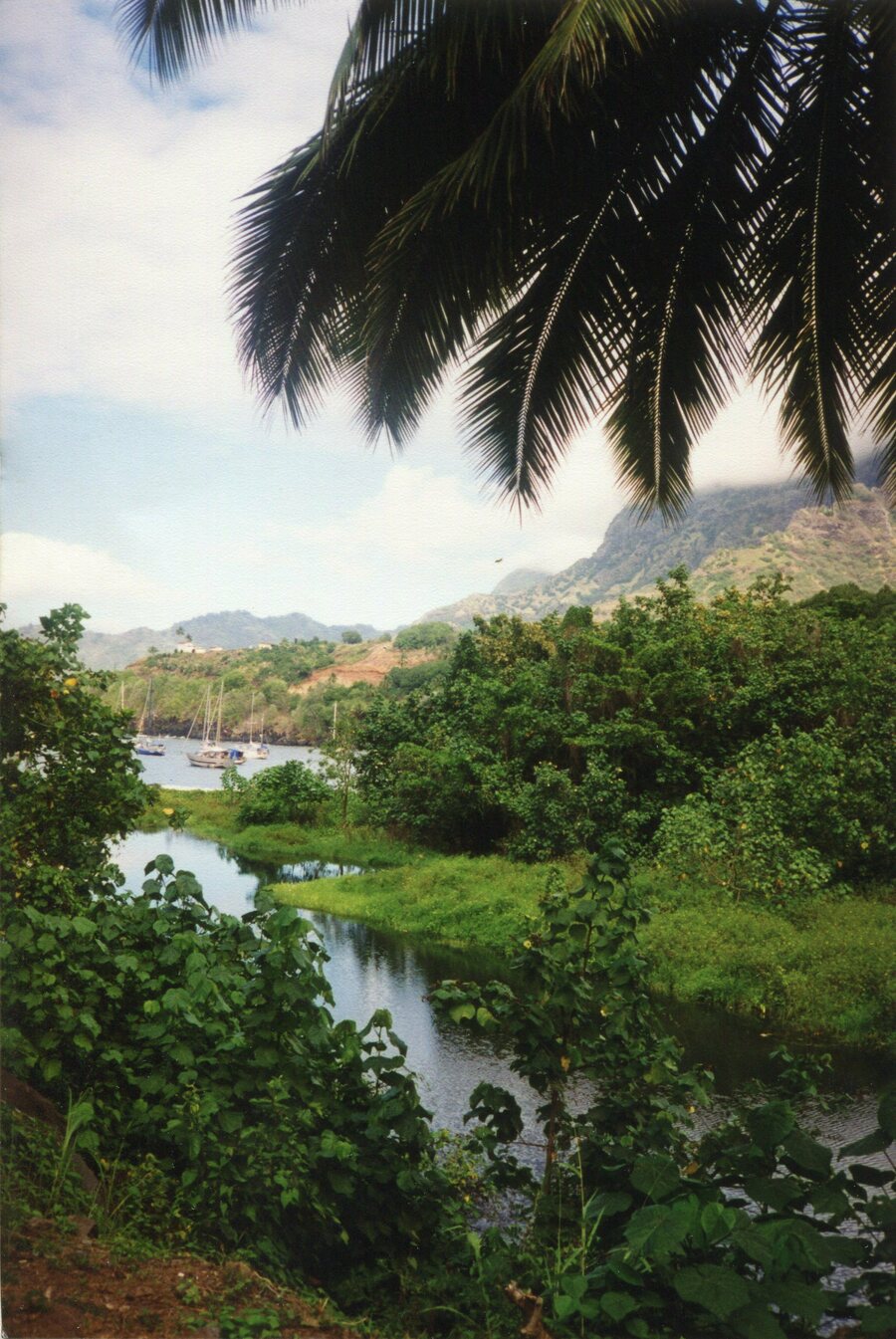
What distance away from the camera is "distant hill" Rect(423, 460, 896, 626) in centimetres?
275

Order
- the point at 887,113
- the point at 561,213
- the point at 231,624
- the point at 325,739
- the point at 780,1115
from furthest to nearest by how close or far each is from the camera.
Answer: the point at 325,739
the point at 231,624
the point at 561,213
the point at 887,113
the point at 780,1115

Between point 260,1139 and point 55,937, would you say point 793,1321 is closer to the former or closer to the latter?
point 260,1139

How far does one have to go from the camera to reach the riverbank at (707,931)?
123 inches

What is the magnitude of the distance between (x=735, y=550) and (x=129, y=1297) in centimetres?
239

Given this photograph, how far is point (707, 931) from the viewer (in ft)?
11.3

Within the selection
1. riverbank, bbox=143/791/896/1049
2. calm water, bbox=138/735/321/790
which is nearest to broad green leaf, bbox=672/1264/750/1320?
riverbank, bbox=143/791/896/1049

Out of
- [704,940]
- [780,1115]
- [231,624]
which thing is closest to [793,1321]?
[780,1115]

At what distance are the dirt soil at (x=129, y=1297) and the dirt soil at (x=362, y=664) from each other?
179cm

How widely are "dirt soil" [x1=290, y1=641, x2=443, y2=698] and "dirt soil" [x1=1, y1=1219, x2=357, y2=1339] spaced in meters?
1.79

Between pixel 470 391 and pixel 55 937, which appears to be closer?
pixel 55 937

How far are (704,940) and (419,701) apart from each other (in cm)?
174

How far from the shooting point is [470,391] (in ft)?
8.89

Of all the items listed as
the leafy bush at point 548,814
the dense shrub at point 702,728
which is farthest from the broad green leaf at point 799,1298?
the leafy bush at point 548,814

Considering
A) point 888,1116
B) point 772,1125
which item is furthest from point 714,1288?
point 888,1116
